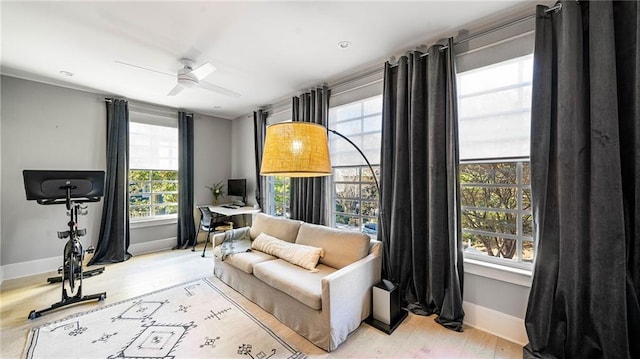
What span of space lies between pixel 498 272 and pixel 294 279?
1788 mm

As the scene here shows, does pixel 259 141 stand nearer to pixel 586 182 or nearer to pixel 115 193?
pixel 115 193

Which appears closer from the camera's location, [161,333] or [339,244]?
[161,333]

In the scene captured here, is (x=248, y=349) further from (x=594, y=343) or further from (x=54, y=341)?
(x=594, y=343)

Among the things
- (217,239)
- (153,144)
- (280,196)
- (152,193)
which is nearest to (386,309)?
(217,239)

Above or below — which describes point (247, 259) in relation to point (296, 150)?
below

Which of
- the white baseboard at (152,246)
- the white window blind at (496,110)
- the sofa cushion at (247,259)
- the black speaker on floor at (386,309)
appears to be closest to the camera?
the white window blind at (496,110)

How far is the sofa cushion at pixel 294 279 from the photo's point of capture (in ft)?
6.60

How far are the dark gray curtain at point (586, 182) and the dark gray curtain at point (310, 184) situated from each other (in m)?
2.27

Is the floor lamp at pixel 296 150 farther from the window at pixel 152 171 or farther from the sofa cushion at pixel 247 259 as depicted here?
the window at pixel 152 171

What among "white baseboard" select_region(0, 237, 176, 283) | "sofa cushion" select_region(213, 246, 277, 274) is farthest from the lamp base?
"white baseboard" select_region(0, 237, 176, 283)

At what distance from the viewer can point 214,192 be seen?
5250 millimetres

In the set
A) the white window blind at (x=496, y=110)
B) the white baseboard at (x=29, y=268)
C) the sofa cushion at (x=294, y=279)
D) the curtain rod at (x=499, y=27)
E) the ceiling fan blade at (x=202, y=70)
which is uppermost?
the curtain rod at (x=499, y=27)

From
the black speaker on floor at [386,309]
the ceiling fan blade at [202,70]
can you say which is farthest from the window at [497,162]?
the ceiling fan blade at [202,70]

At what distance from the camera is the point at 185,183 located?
480cm
